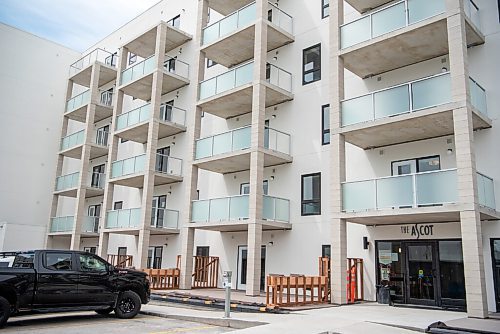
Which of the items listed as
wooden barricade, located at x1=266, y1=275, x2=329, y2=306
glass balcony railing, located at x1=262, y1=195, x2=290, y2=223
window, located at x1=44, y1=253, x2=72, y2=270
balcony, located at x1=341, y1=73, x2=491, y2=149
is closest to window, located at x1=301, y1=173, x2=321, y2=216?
glass balcony railing, located at x1=262, y1=195, x2=290, y2=223

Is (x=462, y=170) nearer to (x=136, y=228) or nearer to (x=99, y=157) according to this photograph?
(x=136, y=228)

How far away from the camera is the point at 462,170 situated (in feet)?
41.5

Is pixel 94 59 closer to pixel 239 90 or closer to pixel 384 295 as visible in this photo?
pixel 239 90

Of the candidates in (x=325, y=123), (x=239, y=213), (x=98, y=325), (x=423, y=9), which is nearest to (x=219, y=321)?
(x=98, y=325)

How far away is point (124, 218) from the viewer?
2517 centimetres

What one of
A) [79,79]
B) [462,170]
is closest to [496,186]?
[462,170]

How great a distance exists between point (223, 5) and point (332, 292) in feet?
51.2

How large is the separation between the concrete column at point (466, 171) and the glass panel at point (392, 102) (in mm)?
1600

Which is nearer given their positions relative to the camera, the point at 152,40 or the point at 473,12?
the point at 473,12

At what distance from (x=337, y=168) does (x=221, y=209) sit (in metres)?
6.10

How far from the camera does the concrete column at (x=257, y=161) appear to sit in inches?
695

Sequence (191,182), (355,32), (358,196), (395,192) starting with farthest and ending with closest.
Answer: (191,182) < (355,32) < (358,196) < (395,192)

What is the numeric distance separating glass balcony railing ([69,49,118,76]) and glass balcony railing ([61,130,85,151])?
19.6ft

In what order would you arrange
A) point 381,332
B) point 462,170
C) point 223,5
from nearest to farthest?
point 381,332 < point 462,170 < point 223,5
